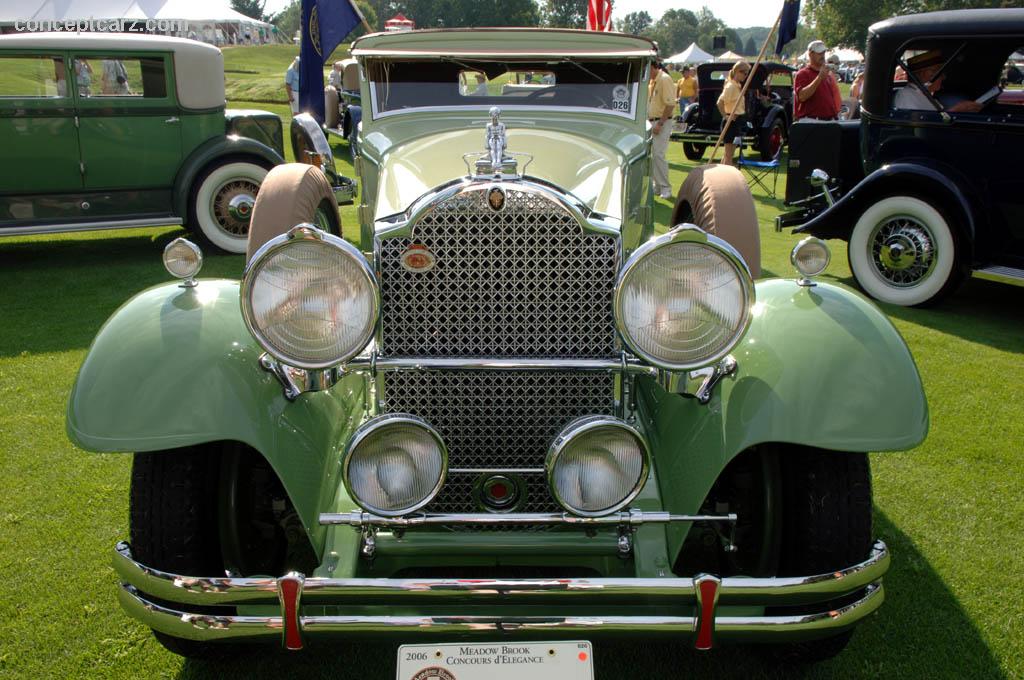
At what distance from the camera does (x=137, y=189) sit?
7477 millimetres

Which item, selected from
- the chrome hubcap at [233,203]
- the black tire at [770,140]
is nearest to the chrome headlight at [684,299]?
the chrome hubcap at [233,203]

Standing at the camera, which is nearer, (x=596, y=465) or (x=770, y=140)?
(x=596, y=465)

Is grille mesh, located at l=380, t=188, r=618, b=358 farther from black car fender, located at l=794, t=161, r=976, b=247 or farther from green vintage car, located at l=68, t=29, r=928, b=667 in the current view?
black car fender, located at l=794, t=161, r=976, b=247

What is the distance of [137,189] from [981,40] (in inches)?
281

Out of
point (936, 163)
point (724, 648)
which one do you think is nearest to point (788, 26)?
point (936, 163)

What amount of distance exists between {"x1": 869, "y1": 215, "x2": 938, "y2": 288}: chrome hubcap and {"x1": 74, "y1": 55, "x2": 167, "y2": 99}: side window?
6452mm

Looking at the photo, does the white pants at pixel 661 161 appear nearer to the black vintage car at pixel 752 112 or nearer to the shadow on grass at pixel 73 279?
the black vintage car at pixel 752 112

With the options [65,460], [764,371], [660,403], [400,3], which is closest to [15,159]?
[65,460]

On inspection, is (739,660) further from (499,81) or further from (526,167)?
(499,81)

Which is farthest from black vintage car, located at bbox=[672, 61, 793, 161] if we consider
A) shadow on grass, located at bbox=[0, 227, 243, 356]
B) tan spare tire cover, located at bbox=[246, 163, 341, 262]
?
tan spare tire cover, located at bbox=[246, 163, 341, 262]

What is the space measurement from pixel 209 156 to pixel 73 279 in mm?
1694

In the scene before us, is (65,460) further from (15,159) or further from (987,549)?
(15,159)

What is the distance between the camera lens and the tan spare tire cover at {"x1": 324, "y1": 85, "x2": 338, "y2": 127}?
508 inches

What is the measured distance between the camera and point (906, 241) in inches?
235
